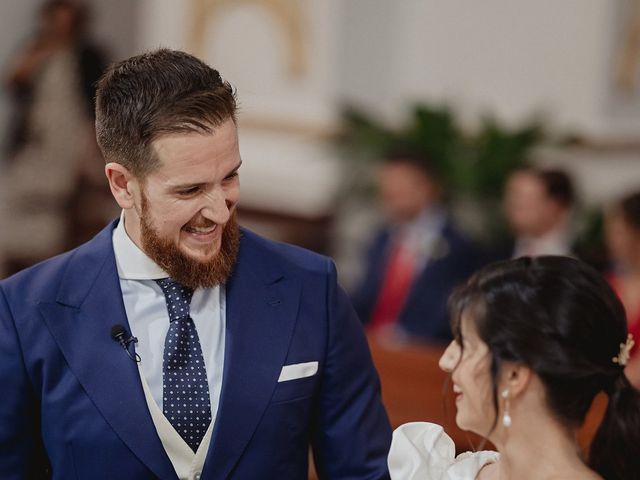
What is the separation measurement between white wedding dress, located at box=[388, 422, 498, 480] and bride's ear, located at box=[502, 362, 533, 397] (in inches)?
12.5

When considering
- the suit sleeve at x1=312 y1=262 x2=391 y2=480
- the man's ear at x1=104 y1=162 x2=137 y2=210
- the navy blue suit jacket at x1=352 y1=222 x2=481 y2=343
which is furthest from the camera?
the navy blue suit jacket at x1=352 y1=222 x2=481 y2=343

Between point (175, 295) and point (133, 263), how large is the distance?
12cm

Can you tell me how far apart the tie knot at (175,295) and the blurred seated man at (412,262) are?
366 centimetres

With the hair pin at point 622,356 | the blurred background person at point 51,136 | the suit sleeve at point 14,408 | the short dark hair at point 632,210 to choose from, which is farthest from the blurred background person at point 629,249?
the blurred background person at point 51,136

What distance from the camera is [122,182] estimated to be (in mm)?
2766

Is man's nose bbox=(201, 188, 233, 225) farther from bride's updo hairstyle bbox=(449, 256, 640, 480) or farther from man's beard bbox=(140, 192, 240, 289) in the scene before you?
bride's updo hairstyle bbox=(449, 256, 640, 480)

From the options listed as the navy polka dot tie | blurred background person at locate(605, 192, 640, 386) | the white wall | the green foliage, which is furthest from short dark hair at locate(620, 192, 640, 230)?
the navy polka dot tie

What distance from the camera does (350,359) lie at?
2.87m

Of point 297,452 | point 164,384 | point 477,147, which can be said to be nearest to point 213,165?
point 164,384

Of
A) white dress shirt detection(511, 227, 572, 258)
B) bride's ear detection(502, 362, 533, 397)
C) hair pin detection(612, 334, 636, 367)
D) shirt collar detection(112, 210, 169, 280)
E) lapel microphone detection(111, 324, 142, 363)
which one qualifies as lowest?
white dress shirt detection(511, 227, 572, 258)

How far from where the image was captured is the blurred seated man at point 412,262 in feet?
21.0

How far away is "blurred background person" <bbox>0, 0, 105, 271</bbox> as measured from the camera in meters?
8.71

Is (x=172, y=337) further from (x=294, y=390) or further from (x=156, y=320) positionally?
(x=294, y=390)

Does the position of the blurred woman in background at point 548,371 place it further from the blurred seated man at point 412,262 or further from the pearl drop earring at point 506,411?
the blurred seated man at point 412,262
